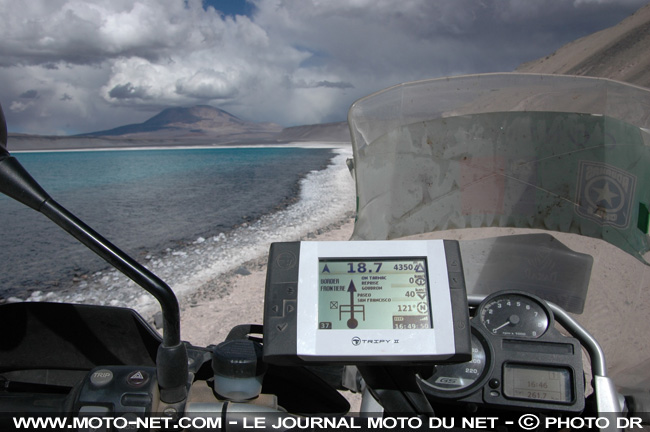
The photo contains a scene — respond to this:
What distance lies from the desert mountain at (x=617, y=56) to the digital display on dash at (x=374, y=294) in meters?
32.4

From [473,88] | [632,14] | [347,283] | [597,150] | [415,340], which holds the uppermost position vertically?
[632,14]

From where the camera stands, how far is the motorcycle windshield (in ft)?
6.95

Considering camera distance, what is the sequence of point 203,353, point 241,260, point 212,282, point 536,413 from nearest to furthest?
point 536,413, point 203,353, point 212,282, point 241,260

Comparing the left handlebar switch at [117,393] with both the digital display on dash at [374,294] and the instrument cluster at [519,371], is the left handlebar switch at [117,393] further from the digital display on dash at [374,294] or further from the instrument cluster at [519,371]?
the instrument cluster at [519,371]

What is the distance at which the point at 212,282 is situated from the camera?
27.8 feet

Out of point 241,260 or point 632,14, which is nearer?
point 241,260

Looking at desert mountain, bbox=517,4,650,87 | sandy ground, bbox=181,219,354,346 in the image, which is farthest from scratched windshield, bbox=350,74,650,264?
desert mountain, bbox=517,4,650,87

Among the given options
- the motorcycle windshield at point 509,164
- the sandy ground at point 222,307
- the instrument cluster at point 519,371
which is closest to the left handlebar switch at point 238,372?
the instrument cluster at point 519,371

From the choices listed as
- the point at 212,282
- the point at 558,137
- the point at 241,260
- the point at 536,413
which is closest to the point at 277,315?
the point at 536,413

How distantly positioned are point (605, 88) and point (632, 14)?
87.0m

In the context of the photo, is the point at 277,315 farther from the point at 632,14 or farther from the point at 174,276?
the point at 632,14

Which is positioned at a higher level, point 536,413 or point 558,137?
point 558,137

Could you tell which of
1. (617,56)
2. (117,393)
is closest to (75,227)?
(117,393)

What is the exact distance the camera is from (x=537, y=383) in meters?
1.65
